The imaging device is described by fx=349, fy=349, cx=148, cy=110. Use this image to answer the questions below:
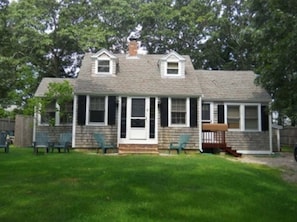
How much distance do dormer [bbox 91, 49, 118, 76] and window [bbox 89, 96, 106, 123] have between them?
1763 millimetres

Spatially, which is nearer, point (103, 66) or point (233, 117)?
point (103, 66)

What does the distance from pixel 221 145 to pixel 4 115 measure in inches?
627

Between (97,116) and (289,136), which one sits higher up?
(97,116)

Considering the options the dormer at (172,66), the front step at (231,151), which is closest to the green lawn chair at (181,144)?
the front step at (231,151)

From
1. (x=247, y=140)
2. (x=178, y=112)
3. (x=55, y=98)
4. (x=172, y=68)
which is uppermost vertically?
(x=172, y=68)

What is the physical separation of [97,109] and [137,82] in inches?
101

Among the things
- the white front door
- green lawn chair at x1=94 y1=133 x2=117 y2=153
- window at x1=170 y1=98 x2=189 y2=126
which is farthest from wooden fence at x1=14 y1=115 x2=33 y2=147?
window at x1=170 y1=98 x2=189 y2=126

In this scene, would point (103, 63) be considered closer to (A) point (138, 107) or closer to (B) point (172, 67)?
(A) point (138, 107)

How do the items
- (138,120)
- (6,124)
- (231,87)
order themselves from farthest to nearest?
(6,124) < (231,87) < (138,120)

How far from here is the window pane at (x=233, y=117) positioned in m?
19.1

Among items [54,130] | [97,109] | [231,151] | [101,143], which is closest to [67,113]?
[54,130]

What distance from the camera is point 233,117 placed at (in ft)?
63.2

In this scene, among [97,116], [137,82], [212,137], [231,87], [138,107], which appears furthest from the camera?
[231,87]

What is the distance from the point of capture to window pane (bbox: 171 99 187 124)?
17.7 meters
